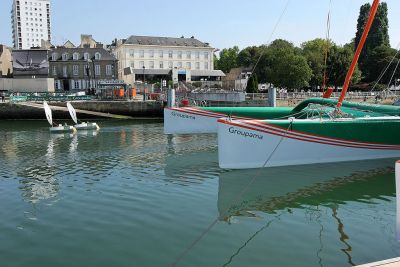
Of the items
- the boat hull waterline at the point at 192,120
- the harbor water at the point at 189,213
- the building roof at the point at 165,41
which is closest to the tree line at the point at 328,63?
the boat hull waterline at the point at 192,120

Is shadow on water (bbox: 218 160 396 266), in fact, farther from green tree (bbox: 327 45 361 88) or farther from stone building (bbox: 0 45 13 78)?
stone building (bbox: 0 45 13 78)

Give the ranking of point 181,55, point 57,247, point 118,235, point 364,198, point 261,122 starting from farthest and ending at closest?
point 181,55
point 261,122
point 364,198
point 118,235
point 57,247

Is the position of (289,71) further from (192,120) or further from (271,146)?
(271,146)

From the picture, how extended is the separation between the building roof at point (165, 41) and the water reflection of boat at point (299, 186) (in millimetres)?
86527

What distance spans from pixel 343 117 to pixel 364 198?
17.7 feet

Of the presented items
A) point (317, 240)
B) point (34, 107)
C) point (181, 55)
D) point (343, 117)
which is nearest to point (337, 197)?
point (317, 240)

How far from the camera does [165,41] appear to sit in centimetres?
10006

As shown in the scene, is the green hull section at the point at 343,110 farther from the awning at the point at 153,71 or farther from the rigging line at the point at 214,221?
the awning at the point at 153,71

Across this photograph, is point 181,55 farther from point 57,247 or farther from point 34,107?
point 57,247

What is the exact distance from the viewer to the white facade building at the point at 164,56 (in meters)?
95.4

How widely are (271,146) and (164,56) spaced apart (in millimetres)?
86366

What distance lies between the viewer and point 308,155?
15.3m

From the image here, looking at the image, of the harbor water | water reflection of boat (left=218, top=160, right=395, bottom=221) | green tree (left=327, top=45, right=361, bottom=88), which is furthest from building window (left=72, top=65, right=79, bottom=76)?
water reflection of boat (left=218, top=160, right=395, bottom=221)

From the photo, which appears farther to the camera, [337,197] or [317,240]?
[337,197]
